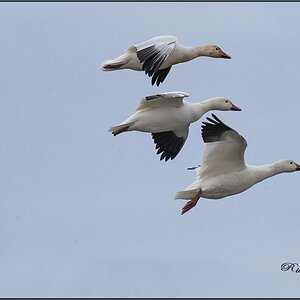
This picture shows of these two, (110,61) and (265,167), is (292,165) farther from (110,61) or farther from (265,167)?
(110,61)

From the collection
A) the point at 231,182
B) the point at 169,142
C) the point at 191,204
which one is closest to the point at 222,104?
the point at 169,142

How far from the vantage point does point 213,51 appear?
106ft

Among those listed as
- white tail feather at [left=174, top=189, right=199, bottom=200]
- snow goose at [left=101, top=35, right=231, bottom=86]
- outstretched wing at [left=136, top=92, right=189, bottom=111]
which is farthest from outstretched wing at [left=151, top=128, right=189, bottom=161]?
white tail feather at [left=174, top=189, right=199, bottom=200]

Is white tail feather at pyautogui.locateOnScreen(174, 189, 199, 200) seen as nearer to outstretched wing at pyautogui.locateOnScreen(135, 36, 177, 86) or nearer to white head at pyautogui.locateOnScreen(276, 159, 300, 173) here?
white head at pyautogui.locateOnScreen(276, 159, 300, 173)

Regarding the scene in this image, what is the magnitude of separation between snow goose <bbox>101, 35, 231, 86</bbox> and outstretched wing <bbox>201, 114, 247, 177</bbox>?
896 millimetres

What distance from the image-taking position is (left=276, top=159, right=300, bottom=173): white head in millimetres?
31781

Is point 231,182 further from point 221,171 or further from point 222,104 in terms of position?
point 222,104

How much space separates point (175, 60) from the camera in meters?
31.5

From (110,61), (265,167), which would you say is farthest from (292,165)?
(110,61)

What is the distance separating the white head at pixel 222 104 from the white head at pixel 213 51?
0.54 metres

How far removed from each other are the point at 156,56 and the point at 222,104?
5.20ft

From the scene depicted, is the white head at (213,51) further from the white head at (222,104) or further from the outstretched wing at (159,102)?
the outstretched wing at (159,102)

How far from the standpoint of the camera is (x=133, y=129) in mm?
31203

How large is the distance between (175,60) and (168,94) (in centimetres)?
71
